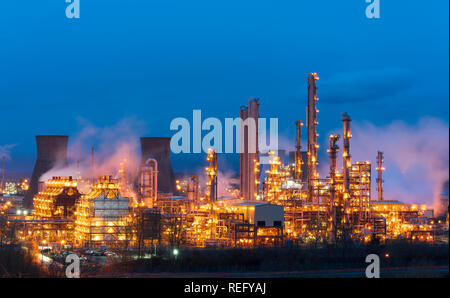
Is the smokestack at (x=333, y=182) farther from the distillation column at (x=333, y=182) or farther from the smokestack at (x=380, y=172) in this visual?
the smokestack at (x=380, y=172)

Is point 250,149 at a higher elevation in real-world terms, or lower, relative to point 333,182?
higher

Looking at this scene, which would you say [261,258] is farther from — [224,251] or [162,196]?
[162,196]

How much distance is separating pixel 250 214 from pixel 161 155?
63.4ft

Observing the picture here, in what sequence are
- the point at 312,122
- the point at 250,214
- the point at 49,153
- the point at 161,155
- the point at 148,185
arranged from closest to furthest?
the point at 250,214, the point at 312,122, the point at 148,185, the point at 49,153, the point at 161,155

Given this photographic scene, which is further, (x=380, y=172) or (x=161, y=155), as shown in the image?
(x=161, y=155)

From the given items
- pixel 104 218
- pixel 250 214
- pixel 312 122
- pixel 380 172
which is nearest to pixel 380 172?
pixel 380 172

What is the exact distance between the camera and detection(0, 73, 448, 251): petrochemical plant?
3331 centimetres

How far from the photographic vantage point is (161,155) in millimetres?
52062

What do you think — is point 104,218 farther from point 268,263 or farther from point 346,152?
point 346,152

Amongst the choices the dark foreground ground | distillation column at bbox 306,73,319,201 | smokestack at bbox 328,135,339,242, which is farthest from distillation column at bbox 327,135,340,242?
distillation column at bbox 306,73,319,201

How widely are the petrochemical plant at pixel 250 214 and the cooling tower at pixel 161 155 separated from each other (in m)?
7.39

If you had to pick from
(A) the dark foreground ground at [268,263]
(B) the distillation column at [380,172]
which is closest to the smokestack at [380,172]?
(B) the distillation column at [380,172]
